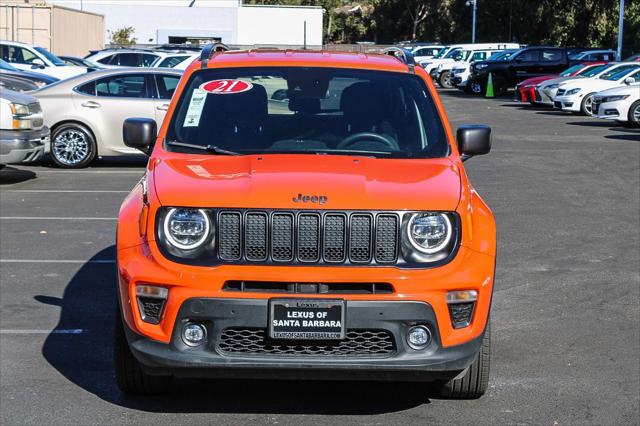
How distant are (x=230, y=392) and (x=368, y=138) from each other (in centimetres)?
167

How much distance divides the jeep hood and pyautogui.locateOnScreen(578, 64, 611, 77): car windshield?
27869mm

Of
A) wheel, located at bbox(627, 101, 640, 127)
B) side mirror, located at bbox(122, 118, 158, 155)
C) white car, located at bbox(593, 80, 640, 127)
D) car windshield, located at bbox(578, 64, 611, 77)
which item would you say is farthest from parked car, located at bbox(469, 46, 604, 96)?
side mirror, located at bbox(122, 118, 158, 155)

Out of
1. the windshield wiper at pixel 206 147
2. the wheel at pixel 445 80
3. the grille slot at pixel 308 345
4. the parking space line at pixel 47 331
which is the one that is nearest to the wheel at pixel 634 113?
the parking space line at pixel 47 331

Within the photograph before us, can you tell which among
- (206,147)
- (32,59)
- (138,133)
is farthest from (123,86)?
(32,59)

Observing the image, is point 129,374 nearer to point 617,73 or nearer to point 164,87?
point 164,87

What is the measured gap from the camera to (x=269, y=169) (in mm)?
5762

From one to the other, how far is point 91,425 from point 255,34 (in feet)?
201

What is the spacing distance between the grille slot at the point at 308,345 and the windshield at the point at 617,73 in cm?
2714

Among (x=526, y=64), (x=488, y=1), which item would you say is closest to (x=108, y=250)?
(x=526, y=64)

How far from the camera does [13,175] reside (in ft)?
56.2

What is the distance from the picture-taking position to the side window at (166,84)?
1811cm

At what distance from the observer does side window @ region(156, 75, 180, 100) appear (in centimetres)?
1811

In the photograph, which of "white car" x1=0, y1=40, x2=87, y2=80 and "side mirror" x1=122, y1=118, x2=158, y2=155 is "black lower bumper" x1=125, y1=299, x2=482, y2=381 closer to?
"side mirror" x1=122, y1=118, x2=158, y2=155

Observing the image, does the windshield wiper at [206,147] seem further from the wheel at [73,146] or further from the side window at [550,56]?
the side window at [550,56]
